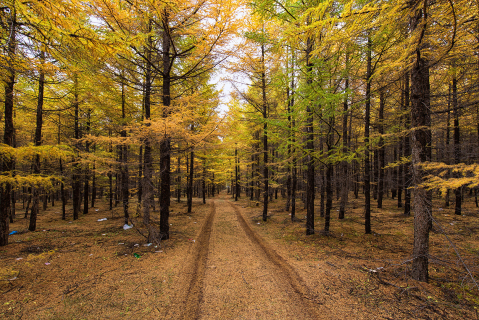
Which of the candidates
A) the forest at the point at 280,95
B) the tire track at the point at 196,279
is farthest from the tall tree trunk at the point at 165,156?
the tire track at the point at 196,279

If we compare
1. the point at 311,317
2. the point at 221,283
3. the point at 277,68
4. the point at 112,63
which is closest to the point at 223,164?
the point at 277,68

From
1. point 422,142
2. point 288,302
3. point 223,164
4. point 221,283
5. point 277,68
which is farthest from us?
point 223,164

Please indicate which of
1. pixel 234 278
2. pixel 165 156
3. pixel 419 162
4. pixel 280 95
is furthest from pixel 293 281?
pixel 280 95

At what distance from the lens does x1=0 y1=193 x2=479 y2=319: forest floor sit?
3.76 m

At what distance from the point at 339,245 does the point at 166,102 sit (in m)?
10.2

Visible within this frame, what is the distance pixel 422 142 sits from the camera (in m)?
4.54

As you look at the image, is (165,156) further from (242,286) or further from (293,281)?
(293,281)

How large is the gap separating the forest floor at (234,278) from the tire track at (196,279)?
0.03 meters

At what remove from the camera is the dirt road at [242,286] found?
12.5 ft

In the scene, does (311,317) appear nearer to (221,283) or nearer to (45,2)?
(221,283)

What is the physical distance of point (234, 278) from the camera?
5.16 m

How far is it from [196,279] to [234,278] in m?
1.13

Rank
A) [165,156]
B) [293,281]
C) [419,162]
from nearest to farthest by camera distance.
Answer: [419,162] < [293,281] < [165,156]

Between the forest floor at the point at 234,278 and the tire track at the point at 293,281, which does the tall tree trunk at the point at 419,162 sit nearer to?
the forest floor at the point at 234,278
